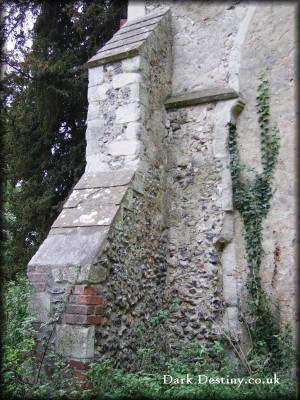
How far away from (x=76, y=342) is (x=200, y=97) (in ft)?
10.8

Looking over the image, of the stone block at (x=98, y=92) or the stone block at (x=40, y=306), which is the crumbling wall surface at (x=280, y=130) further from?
the stone block at (x=40, y=306)

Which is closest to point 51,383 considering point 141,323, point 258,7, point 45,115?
point 141,323

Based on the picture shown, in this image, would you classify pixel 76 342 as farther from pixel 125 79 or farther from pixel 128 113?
pixel 125 79

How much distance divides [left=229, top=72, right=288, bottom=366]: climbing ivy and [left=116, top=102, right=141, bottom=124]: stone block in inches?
46.5

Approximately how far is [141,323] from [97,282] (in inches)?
37.5

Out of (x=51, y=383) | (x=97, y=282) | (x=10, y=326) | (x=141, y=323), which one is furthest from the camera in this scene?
(x=141, y=323)

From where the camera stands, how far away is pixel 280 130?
484 centimetres

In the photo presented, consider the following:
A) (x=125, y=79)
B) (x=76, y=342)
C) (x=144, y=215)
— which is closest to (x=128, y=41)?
(x=125, y=79)

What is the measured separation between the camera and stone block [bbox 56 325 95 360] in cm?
356

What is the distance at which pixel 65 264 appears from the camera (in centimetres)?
385

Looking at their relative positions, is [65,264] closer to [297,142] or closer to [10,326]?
[10,326]

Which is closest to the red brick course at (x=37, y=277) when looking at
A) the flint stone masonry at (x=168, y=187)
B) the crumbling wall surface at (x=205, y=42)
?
the flint stone masonry at (x=168, y=187)

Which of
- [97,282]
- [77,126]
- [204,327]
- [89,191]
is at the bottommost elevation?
[204,327]

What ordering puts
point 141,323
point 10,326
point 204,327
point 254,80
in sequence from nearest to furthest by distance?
1. point 10,326
2. point 141,323
3. point 204,327
4. point 254,80
